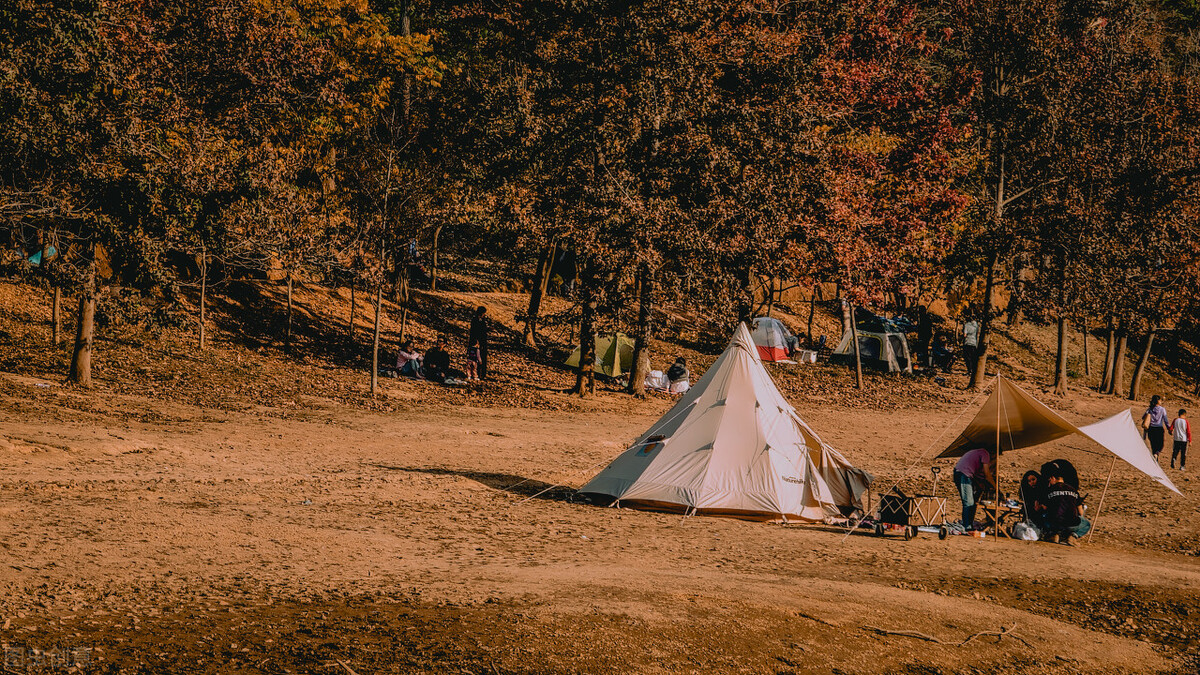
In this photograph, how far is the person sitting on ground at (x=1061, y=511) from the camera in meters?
15.3

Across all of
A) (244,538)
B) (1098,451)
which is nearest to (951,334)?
(1098,451)

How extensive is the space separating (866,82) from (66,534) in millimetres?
27408

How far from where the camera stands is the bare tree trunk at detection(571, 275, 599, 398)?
26.6 meters

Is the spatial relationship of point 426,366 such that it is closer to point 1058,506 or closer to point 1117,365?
point 1058,506

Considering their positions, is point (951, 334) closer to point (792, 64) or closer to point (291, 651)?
point (792, 64)

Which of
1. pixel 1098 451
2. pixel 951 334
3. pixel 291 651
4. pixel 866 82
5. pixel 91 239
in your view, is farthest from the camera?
pixel 951 334

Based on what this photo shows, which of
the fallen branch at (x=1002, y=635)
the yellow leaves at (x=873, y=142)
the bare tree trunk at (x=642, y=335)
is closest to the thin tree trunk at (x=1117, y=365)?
the yellow leaves at (x=873, y=142)

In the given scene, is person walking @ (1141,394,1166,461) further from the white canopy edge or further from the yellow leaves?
the yellow leaves

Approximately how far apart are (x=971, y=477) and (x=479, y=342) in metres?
16.0

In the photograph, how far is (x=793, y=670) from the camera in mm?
8828

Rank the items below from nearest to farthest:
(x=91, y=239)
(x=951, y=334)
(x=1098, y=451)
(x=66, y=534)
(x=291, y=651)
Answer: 1. (x=291, y=651)
2. (x=66, y=534)
3. (x=91, y=239)
4. (x=1098, y=451)
5. (x=951, y=334)

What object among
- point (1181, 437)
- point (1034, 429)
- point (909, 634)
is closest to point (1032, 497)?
point (1034, 429)

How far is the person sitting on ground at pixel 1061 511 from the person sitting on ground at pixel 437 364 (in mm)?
16825

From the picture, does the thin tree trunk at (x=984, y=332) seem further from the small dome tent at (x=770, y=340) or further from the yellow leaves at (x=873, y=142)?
the small dome tent at (x=770, y=340)
